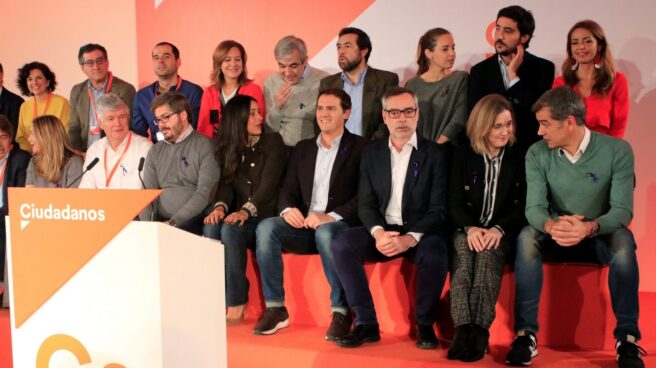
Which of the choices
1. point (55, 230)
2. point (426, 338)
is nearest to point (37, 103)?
point (426, 338)

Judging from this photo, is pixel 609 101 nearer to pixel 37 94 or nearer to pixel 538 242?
pixel 538 242

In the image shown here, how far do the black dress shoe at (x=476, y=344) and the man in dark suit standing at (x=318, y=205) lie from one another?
67 centimetres

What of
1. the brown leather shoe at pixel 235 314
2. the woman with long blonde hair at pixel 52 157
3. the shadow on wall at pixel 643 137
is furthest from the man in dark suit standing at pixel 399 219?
the woman with long blonde hair at pixel 52 157

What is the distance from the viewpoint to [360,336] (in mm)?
3426

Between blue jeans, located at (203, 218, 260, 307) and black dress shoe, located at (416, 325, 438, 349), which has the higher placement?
blue jeans, located at (203, 218, 260, 307)

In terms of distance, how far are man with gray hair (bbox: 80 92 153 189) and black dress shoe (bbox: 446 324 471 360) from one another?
223 cm

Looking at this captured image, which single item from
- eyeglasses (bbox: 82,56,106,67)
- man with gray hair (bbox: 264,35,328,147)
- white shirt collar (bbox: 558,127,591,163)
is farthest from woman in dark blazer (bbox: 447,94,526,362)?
eyeglasses (bbox: 82,56,106,67)

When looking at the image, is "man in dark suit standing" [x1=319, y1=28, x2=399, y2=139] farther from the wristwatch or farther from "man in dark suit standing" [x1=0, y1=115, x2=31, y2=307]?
"man in dark suit standing" [x1=0, y1=115, x2=31, y2=307]

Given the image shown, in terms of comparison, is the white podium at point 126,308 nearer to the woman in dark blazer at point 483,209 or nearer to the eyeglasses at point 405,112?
the woman in dark blazer at point 483,209

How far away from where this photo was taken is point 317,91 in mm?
4586

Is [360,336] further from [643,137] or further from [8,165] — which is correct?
[8,165]

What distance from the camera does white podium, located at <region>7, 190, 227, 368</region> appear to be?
1.71 meters

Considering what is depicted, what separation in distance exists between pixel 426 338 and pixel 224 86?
7.50ft

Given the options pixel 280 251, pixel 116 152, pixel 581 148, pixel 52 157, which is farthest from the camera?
pixel 52 157
